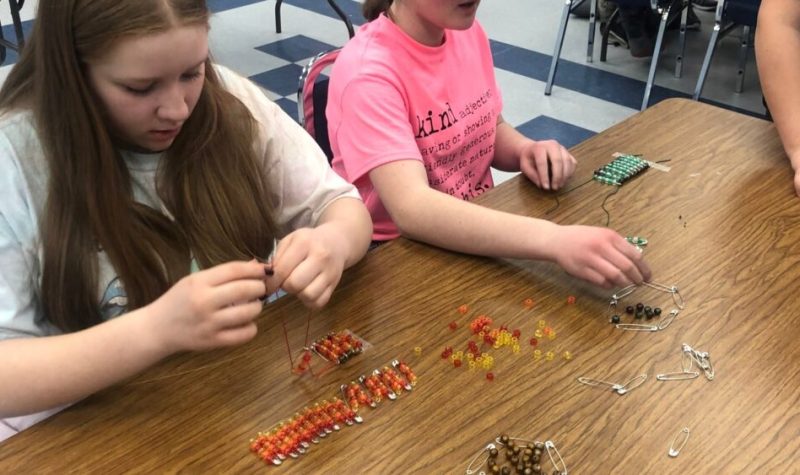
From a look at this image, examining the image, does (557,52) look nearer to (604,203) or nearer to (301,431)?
(604,203)

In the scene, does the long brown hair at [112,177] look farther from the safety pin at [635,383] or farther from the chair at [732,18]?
the chair at [732,18]

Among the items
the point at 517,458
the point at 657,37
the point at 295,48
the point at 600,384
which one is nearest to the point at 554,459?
the point at 517,458

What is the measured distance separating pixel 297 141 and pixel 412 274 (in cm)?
31

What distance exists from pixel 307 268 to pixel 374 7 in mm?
726

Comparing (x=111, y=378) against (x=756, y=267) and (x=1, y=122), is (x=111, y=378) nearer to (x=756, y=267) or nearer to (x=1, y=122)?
(x=1, y=122)

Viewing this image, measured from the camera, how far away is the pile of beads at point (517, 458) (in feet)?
2.69

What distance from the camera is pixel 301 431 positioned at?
0.86 metres

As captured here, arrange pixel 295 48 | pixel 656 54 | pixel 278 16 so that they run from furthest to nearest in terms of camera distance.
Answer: pixel 278 16 → pixel 295 48 → pixel 656 54

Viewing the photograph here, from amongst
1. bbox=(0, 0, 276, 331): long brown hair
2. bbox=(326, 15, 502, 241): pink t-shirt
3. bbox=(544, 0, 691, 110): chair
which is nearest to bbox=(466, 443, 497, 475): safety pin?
bbox=(0, 0, 276, 331): long brown hair

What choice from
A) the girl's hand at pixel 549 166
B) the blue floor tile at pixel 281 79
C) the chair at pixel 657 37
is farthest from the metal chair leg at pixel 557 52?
the girl's hand at pixel 549 166

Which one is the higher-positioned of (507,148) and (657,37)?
(507,148)

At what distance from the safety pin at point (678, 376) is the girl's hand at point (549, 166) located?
481 mm

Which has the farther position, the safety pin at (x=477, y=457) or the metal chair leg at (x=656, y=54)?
the metal chair leg at (x=656, y=54)

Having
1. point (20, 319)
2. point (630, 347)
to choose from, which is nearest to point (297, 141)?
point (20, 319)
